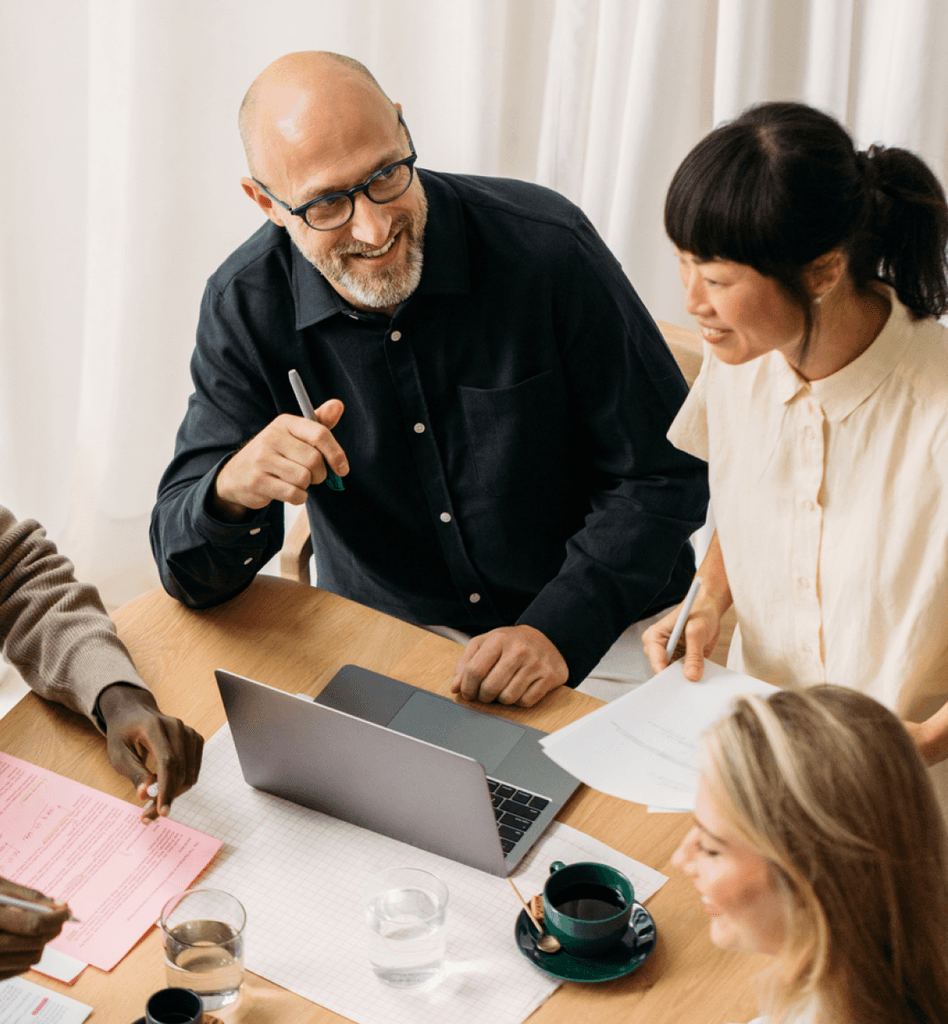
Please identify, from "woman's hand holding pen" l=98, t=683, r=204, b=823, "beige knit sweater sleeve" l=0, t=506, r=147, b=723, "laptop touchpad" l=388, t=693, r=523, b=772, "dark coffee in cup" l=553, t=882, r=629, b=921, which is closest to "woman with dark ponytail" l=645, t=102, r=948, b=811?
"laptop touchpad" l=388, t=693, r=523, b=772

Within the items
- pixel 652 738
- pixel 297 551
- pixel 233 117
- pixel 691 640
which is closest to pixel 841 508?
pixel 691 640

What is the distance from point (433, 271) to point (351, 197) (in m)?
0.16

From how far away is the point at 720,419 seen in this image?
1414 mm

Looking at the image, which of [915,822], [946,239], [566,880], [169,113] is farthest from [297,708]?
[169,113]

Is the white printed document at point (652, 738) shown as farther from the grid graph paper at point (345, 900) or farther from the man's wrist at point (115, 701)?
the man's wrist at point (115, 701)

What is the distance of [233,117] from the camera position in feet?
8.00

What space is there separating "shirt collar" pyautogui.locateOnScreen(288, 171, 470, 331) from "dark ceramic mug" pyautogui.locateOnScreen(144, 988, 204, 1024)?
934mm

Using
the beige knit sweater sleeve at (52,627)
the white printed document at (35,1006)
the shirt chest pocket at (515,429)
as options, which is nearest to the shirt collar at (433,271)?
the shirt chest pocket at (515,429)

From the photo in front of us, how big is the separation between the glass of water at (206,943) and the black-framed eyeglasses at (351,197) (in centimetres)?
86

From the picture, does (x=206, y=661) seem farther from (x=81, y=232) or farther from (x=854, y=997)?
(x=81, y=232)

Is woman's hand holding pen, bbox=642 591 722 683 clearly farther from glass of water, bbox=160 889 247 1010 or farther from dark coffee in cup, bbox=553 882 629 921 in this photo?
glass of water, bbox=160 889 247 1010

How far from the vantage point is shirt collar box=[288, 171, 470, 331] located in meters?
1.58

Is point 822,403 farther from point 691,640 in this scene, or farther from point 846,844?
point 846,844

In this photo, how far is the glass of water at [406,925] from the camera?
3.27ft
